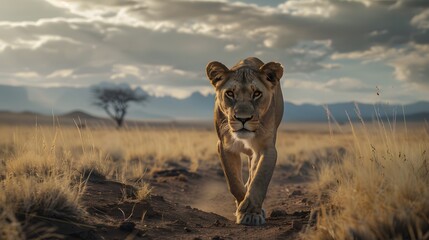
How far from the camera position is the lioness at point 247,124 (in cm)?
615

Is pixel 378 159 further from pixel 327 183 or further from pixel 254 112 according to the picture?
pixel 327 183

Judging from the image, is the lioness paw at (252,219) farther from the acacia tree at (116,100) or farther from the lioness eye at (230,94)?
the acacia tree at (116,100)

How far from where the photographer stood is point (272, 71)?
675 cm

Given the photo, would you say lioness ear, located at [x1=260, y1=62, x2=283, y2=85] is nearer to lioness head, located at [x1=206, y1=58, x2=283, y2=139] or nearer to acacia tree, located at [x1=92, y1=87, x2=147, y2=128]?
lioness head, located at [x1=206, y1=58, x2=283, y2=139]

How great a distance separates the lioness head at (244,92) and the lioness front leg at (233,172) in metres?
0.69

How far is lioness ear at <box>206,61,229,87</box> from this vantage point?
6.85m

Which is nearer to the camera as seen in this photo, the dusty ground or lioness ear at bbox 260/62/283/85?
the dusty ground

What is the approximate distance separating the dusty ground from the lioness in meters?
0.36

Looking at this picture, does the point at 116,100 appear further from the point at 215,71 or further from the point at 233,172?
the point at 233,172

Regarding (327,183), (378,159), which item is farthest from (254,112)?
(327,183)

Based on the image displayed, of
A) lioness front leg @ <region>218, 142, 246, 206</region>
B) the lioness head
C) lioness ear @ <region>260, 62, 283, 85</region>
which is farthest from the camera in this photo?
lioness front leg @ <region>218, 142, 246, 206</region>

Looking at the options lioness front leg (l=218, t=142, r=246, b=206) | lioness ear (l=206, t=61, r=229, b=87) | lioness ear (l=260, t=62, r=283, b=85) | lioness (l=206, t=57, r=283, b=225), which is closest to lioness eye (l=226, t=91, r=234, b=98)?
lioness (l=206, t=57, r=283, b=225)

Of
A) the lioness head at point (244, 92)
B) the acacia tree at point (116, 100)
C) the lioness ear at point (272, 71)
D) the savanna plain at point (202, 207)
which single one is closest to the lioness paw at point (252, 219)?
the savanna plain at point (202, 207)

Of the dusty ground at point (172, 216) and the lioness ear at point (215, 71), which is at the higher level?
the lioness ear at point (215, 71)
